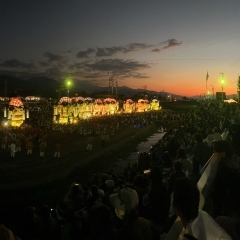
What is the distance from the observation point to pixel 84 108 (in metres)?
53.9

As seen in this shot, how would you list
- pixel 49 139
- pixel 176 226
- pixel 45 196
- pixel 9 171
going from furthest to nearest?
pixel 49 139 < pixel 9 171 < pixel 45 196 < pixel 176 226

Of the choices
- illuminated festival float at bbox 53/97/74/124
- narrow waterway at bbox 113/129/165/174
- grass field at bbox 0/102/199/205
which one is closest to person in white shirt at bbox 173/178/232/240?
grass field at bbox 0/102/199/205

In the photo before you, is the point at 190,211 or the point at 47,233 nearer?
the point at 190,211

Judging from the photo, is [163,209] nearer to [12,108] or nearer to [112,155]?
[112,155]

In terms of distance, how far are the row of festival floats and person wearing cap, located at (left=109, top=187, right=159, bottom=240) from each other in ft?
134

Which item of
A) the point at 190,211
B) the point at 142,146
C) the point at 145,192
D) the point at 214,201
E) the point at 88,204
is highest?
the point at 190,211

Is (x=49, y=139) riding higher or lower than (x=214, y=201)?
lower

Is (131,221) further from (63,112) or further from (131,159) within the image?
(63,112)

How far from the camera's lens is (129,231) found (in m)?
2.82

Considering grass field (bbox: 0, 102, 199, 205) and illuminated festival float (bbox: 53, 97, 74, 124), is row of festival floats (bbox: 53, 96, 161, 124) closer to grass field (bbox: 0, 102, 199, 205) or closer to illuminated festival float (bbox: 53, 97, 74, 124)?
illuminated festival float (bbox: 53, 97, 74, 124)

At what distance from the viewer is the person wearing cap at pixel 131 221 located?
2812 millimetres

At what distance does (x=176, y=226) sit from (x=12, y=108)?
36827mm

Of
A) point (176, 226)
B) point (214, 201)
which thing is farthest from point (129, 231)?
point (214, 201)

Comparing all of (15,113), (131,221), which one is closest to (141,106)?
(15,113)
